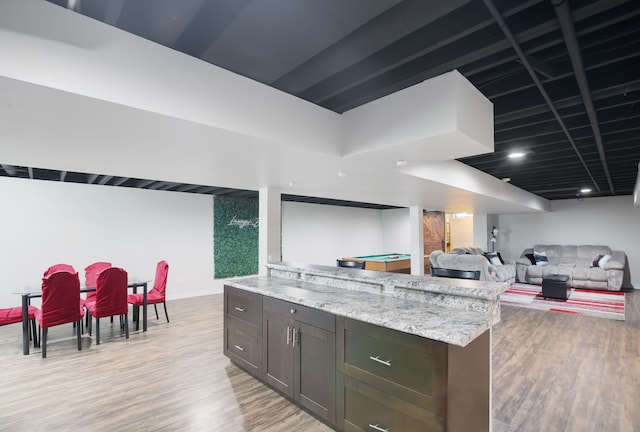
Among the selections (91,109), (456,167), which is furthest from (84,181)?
(456,167)

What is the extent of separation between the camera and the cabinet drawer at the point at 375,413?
1727mm

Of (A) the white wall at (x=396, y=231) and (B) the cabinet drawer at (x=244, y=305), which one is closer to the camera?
(B) the cabinet drawer at (x=244, y=305)

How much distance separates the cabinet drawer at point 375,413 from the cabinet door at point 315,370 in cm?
10

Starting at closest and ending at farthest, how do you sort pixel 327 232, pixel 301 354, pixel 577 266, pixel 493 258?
pixel 301 354, pixel 577 266, pixel 493 258, pixel 327 232

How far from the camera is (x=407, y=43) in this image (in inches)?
68.9

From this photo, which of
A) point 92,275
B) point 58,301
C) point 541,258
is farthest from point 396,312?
point 541,258

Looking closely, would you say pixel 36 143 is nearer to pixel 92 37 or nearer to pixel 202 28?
pixel 92 37

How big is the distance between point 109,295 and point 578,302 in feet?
28.6

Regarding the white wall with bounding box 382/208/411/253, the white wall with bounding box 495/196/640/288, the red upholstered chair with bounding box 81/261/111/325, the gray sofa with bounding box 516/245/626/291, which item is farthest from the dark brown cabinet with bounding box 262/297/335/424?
the white wall with bounding box 495/196/640/288

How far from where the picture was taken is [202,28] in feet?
5.32

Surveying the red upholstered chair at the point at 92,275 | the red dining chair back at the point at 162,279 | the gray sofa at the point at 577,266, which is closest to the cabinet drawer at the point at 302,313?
the red dining chair back at the point at 162,279

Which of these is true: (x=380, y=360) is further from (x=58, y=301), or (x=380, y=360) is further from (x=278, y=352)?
(x=58, y=301)

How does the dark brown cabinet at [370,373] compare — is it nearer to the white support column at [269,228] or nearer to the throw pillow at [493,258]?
the white support column at [269,228]

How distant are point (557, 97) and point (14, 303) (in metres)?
7.91
